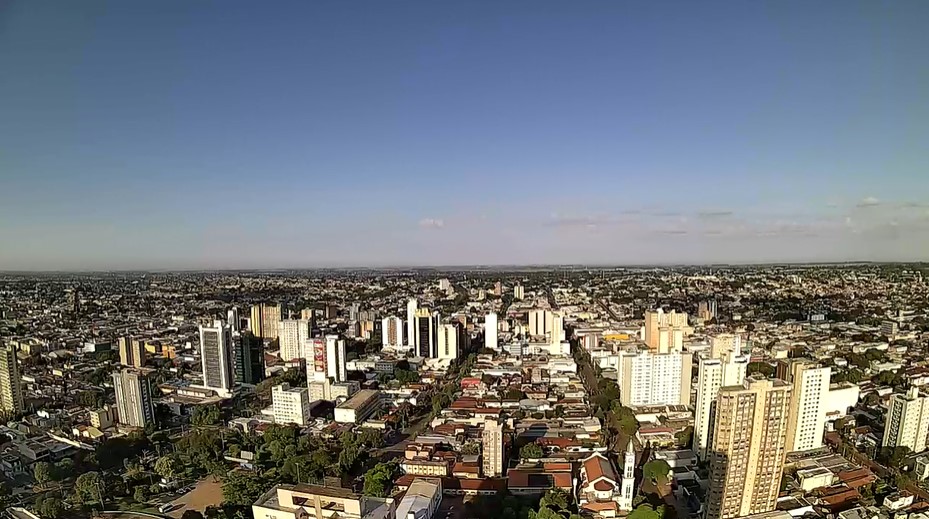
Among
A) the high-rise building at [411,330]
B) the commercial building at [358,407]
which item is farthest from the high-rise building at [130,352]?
the high-rise building at [411,330]

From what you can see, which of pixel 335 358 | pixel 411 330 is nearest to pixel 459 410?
pixel 335 358

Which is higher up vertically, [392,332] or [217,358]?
[217,358]

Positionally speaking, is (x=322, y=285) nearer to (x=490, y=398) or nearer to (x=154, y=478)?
(x=490, y=398)

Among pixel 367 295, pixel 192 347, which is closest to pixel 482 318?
pixel 367 295

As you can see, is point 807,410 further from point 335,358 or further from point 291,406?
point 335,358

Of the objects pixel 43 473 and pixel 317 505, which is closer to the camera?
pixel 317 505

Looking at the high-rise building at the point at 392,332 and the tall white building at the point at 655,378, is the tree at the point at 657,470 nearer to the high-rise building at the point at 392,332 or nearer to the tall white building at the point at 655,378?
the tall white building at the point at 655,378

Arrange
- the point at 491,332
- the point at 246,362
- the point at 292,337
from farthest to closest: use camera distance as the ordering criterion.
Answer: the point at 491,332, the point at 292,337, the point at 246,362
